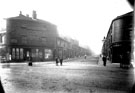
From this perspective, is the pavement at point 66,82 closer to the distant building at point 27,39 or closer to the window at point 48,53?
the distant building at point 27,39

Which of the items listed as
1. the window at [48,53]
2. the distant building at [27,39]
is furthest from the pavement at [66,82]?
the window at [48,53]

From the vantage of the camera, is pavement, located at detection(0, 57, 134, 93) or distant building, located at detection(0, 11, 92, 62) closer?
pavement, located at detection(0, 57, 134, 93)

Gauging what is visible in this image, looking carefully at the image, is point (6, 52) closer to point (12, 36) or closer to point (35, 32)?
point (12, 36)

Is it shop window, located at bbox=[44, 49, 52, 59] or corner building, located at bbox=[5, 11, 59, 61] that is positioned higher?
corner building, located at bbox=[5, 11, 59, 61]

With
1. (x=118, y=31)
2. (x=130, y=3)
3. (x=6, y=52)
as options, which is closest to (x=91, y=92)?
(x=130, y=3)

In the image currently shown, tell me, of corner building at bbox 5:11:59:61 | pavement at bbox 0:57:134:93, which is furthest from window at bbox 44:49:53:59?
pavement at bbox 0:57:134:93

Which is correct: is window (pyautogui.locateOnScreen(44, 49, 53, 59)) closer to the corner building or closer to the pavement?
the corner building

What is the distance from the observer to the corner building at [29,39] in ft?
93.4

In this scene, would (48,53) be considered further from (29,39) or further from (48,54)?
(29,39)

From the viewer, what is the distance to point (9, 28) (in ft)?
93.6

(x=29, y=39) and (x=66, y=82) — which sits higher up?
(x=29, y=39)

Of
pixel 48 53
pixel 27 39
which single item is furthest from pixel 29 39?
pixel 48 53

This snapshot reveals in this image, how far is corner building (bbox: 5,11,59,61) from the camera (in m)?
28.5

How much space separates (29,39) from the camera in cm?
3052
